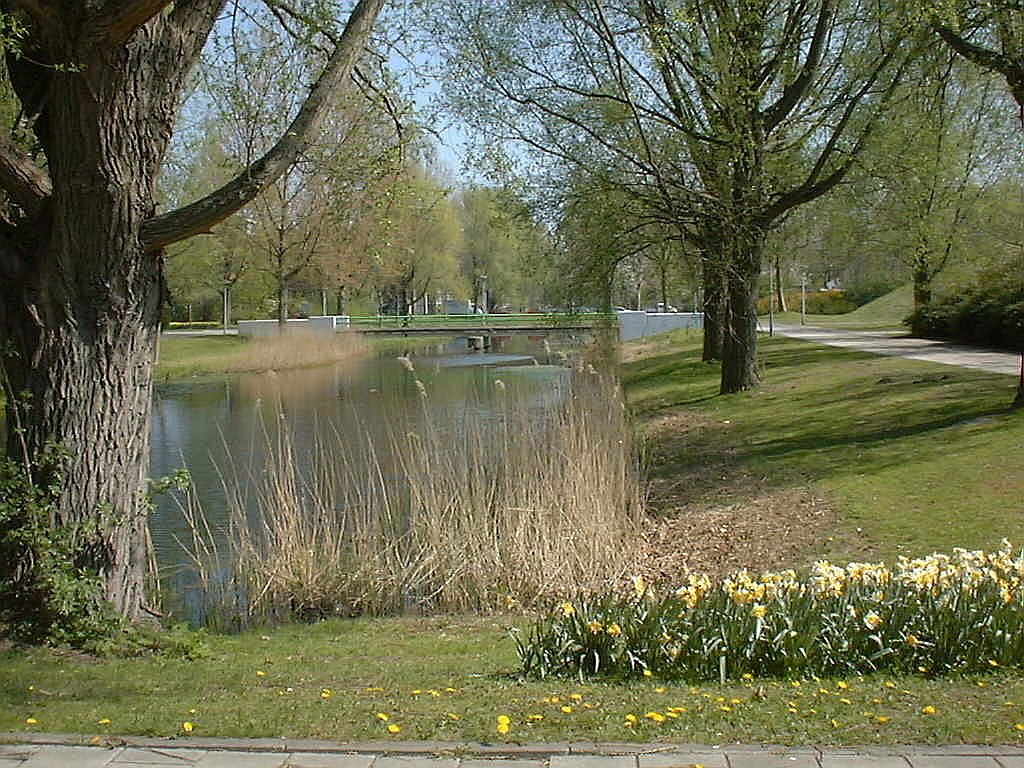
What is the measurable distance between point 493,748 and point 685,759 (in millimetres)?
700

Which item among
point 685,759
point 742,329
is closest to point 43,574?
point 685,759

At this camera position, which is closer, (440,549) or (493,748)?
(493,748)

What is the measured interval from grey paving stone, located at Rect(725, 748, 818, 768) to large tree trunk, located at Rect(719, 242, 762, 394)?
13.4 metres

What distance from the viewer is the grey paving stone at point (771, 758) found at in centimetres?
377

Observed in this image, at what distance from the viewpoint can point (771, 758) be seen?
3.83m

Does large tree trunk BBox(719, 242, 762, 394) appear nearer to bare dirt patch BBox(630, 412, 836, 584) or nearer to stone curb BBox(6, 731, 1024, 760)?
bare dirt patch BBox(630, 412, 836, 584)

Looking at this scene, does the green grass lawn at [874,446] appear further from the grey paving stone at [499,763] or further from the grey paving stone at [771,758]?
the grey paving stone at [499,763]

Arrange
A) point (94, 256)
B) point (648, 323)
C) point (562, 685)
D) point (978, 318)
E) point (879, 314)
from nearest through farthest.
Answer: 1. point (562, 685)
2. point (94, 256)
3. point (978, 318)
4. point (648, 323)
5. point (879, 314)

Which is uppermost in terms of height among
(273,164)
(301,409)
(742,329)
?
(273,164)

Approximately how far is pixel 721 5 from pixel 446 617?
9982mm

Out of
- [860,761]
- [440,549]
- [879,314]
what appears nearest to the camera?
[860,761]

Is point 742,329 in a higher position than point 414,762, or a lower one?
higher

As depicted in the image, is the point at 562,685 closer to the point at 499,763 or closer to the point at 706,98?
the point at 499,763

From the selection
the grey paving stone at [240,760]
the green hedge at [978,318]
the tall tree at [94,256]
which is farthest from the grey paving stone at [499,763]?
the green hedge at [978,318]
